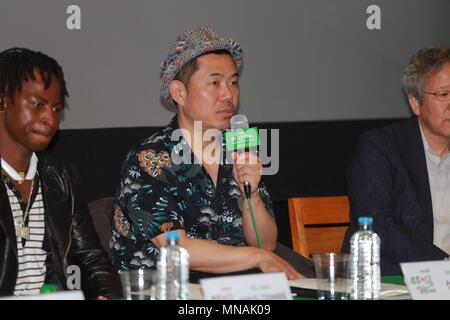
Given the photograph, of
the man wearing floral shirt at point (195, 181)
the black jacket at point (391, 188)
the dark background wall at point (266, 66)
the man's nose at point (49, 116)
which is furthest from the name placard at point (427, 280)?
Answer: the dark background wall at point (266, 66)

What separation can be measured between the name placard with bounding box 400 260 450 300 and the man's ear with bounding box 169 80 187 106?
143 cm

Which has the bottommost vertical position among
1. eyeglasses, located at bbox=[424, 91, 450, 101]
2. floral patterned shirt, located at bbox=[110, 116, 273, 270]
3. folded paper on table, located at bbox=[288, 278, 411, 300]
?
folded paper on table, located at bbox=[288, 278, 411, 300]

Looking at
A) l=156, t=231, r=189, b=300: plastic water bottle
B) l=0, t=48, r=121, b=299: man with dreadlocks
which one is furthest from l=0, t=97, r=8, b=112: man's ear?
l=156, t=231, r=189, b=300: plastic water bottle

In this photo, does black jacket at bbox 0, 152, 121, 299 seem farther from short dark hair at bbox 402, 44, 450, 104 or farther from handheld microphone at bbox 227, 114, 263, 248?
short dark hair at bbox 402, 44, 450, 104

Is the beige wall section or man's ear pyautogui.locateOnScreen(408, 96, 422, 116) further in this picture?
the beige wall section

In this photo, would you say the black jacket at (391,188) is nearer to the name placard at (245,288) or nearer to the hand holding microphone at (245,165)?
the hand holding microphone at (245,165)

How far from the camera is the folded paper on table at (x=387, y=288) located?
243 centimetres

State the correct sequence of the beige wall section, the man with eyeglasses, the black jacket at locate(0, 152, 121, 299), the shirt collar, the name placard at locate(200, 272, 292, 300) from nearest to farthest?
the name placard at locate(200, 272, 292, 300) → the black jacket at locate(0, 152, 121, 299) → the man with eyeglasses → the shirt collar → the beige wall section

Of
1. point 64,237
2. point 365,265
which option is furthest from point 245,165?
point 365,265

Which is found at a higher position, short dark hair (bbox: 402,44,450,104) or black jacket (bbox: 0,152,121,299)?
short dark hair (bbox: 402,44,450,104)

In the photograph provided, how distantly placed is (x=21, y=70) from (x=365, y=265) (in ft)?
4.26

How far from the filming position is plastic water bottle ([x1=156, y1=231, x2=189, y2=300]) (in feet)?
7.00
